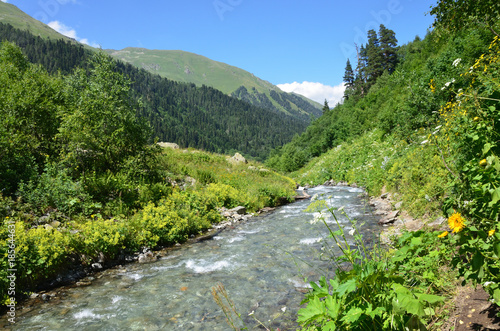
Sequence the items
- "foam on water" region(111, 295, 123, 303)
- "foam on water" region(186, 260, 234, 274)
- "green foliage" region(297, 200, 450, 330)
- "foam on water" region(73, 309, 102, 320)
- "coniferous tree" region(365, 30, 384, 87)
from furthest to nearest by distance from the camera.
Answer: "coniferous tree" region(365, 30, 384, 87) < "foam on water" region(186, 260, 234, 274) < "foam on water" region(111, 295, 123, 303) < "foam on water" region(73, 309, 102, 320) < "green foliage" region(297, 200, 450, 330)

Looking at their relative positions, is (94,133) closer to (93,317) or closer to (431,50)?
(93,317)

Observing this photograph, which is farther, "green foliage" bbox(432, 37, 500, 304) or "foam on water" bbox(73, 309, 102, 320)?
"foam on water" bbox(73, 309, 102, 320)

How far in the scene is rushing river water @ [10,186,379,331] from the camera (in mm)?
5285

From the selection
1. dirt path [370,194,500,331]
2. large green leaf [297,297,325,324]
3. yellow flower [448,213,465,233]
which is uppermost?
yellow flower [448,213,465,233]

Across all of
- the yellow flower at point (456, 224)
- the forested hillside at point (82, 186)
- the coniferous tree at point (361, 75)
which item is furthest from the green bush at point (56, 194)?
the coniferous tree at point (361, 75)

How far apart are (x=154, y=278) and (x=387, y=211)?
9.50 m

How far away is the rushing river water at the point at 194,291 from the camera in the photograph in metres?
5.29

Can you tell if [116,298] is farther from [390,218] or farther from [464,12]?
[464,12]

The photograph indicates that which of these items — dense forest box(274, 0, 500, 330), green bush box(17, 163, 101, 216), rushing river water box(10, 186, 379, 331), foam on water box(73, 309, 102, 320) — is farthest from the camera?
green bush box(17, 163, 101, 216)

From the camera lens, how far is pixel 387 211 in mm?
11312

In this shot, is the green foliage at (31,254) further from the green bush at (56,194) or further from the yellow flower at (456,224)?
the yellow flower at (456,224)

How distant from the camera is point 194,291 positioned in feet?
21.3

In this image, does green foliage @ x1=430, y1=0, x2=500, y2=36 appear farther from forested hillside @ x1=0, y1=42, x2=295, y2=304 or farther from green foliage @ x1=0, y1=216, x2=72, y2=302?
green foliage @ x1=0, y1=216, x2=72, y2=302

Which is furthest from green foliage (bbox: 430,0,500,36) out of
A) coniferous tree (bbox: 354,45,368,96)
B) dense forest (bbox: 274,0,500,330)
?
coniferous tree (bbox: 354,45,368,96)
